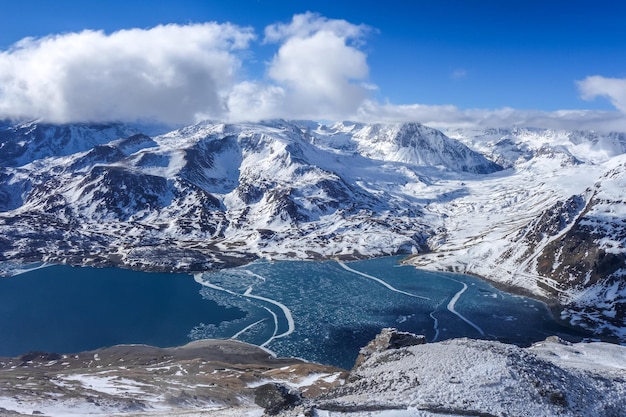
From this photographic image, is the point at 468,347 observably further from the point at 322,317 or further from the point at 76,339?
the point at 76,339

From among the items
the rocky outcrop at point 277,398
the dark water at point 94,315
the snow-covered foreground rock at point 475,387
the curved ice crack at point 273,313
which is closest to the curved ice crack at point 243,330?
the curved ice crack at point 273,313

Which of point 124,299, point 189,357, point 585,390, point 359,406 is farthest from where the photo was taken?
point 124,299

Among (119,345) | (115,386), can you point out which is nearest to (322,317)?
(119,345)

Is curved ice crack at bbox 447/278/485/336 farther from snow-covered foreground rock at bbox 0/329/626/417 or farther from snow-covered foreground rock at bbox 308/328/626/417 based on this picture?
snow-covered foreground rock at bbox 308/328/626/417

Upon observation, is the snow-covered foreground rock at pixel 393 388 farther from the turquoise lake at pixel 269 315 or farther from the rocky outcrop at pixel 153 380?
the turquoise lake at pixel 269 315

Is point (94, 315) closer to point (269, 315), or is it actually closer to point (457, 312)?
point (269, 315)

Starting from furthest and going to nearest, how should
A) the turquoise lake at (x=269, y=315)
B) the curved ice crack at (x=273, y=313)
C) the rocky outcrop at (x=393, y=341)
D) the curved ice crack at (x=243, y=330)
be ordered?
the curved ice crack at (x=273, y=313) → the curved ice crack at (x=243, y=330) → the turquoise lake at (x=269, y=315) → the rocky outcrop at (x=393, y=341)

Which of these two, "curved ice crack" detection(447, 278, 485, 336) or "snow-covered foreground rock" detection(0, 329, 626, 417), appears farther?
"curved ice crack" detection(447, 278, 485, 336)

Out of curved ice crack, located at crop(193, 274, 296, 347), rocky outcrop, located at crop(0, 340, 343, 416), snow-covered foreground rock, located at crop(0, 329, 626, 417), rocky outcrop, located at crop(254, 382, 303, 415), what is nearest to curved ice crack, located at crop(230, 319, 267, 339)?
curved ice crack, located at crop(193, 274, 296, 347)

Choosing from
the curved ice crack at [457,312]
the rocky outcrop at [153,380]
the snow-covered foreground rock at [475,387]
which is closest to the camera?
the snow-covered foreground rock at [475,387]
